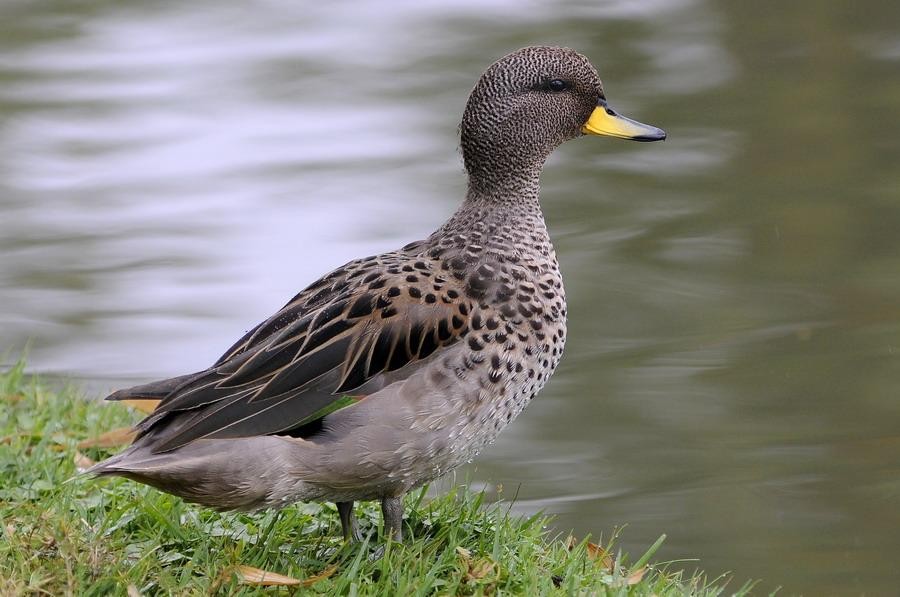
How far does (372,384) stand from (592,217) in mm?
5087

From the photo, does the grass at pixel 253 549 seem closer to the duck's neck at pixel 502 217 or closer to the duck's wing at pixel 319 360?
the duck's wing at pixel 319 360

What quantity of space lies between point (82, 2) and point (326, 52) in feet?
8.05

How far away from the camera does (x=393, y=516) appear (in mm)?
3840

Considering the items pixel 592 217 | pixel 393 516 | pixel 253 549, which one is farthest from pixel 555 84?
pixel 592 217

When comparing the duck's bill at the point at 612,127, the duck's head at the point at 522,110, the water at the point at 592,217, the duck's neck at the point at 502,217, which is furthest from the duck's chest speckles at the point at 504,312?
the water at the point at 592,217

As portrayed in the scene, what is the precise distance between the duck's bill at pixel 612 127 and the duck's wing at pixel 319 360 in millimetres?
775

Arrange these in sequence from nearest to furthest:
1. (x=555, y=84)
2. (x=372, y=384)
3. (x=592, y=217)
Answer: (x=372, y=384) → (x=555, y=84) → (x=592, y=217)

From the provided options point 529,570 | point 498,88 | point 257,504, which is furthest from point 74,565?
point 498,88

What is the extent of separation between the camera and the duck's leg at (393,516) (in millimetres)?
3828

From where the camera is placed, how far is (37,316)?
7746 millimetres

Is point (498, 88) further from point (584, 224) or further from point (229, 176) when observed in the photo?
point (229, 176)

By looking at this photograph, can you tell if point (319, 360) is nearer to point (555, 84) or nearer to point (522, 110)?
point (522, 110)

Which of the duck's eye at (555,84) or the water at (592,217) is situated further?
the water at (592,217)

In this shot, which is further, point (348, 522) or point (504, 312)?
point (348, 522)
